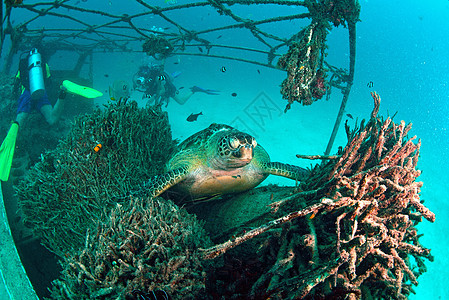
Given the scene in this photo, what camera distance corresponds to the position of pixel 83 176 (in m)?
3.52

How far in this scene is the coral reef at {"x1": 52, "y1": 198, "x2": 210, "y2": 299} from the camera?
185cm

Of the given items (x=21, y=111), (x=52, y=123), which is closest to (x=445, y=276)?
(x=52, y=123)

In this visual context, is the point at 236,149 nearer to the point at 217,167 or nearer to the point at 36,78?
the point at 217,167

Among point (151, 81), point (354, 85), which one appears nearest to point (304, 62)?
point (151, 81)

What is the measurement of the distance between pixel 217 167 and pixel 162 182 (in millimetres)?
909

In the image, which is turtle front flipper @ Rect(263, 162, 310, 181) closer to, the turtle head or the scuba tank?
the turtle head

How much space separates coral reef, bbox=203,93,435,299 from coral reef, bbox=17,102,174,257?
2229 mm

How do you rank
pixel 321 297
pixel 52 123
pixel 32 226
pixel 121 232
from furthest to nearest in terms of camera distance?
pixel 52 123
pixel 32 226
pixel 121 232
pixel 321 297

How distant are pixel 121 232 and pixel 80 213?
1.79 m

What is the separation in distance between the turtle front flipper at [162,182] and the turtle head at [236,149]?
681 mm

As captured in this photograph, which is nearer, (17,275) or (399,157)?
(399,157)

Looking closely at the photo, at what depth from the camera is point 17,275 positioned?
114 inches

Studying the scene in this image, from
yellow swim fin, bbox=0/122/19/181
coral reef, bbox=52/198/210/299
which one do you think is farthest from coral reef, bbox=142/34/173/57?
coral reef, bbox=52/198/210/299

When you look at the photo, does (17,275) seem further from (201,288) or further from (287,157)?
(287,157)
